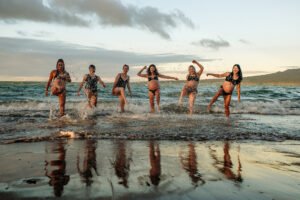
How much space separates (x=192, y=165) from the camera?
495cm

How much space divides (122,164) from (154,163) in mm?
477

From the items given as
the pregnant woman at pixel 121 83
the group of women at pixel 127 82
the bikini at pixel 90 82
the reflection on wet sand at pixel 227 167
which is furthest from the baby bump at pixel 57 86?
the reflection on wet sand at pixel 227 167

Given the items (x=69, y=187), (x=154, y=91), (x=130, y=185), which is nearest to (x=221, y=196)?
(x=130, y=185)

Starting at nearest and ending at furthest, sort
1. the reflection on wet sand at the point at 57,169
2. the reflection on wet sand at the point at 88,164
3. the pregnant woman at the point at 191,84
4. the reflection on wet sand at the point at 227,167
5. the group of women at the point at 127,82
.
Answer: the reflection on wet sand at the point at 57,169 < the reflection on wet sand at the point at 88,164 < the reflection on wet sand at the point at 227,167 < the group of women at the point at 127,82 < the pregnant woman at the point at 191,84

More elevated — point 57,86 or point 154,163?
point 57,86

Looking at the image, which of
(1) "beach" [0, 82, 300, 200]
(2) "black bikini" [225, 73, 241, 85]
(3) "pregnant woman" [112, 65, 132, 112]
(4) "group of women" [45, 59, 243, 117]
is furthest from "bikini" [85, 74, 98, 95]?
(1) "beach" [0, 82, 300, 200]

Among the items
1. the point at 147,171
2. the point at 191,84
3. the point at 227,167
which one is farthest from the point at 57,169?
the point at 191,84

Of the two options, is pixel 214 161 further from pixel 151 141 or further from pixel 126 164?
pixel 151 141

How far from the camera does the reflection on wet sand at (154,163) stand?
4.07 meters

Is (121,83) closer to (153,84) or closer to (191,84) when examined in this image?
A: (153,84)

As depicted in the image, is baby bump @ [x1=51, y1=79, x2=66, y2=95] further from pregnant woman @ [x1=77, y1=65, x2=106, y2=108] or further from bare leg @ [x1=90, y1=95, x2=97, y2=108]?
bare leg @ [x1=90, y1=95, x2=97, y2=108]

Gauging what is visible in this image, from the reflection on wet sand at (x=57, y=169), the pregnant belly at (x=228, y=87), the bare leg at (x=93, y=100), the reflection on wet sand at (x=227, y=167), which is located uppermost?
the pregnant belly at (x=228, y=87)

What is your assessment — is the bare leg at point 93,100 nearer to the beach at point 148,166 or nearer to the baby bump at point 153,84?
the baby bump at point 153,84

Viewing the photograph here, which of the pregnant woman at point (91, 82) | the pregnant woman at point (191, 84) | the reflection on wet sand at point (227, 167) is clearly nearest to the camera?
the reflection on wet sand at point (227, 167)
